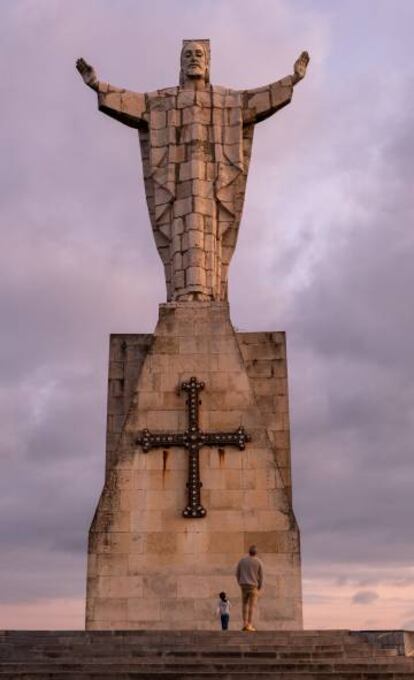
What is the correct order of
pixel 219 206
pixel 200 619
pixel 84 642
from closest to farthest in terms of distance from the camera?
pixel 84 642
pixel 200 619
pixel 219 206

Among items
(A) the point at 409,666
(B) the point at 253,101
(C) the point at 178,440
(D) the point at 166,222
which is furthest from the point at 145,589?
(B) the point at 253,101

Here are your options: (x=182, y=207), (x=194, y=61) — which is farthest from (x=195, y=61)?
(x=182, y=207)

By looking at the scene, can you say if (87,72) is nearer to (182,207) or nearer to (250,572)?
(182,207)

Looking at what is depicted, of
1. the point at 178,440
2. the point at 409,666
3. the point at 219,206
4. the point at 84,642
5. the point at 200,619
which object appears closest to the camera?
the point at 409,666

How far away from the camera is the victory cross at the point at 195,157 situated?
15.7 meters

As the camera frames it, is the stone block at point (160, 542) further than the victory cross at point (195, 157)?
No

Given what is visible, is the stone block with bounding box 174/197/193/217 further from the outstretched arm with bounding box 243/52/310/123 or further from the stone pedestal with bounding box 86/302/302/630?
the outstretched arm with bounding box 243/52/310/123

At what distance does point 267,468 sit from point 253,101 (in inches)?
278

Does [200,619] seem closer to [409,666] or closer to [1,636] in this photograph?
[1,636]

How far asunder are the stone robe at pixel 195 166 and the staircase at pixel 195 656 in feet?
21.0

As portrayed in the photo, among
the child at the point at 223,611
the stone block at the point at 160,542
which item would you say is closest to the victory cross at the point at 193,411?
the stone block at the point at 160,542

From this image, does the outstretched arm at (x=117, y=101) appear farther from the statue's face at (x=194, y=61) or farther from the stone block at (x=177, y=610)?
the stone block at (x=177, y=610)

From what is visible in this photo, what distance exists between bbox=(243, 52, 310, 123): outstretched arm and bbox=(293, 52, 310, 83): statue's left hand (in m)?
0.09

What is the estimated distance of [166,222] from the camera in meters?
16.1
